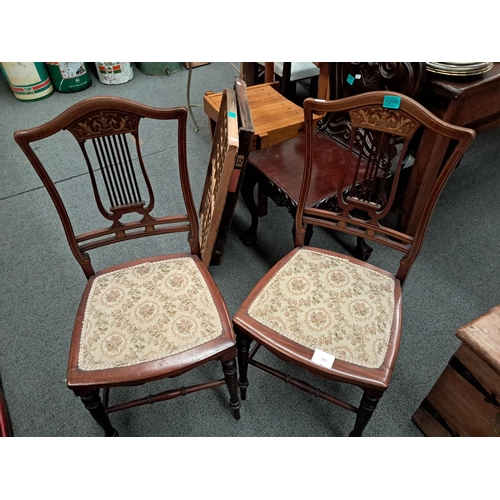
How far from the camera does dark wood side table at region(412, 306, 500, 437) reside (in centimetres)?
95

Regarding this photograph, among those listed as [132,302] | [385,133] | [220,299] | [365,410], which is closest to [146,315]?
[132,302]

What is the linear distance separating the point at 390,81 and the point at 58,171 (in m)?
2.05

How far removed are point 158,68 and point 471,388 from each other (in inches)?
134

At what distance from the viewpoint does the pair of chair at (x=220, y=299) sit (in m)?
0.97

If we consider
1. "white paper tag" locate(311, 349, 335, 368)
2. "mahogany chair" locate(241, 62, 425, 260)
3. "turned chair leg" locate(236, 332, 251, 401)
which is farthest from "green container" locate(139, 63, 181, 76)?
"white paper tag" locate(311, 349, 335, 368)

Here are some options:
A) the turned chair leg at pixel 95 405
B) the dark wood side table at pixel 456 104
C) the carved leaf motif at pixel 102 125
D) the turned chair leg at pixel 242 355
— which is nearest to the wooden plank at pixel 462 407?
the turned chair leg at pixel 242 355

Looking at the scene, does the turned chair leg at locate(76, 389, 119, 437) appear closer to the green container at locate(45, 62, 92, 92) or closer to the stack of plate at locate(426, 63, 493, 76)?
the stack of plate at locate(426, 63, 493, 76)

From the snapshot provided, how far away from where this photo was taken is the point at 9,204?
2182mm

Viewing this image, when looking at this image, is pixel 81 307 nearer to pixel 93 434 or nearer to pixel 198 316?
pixel 198 316

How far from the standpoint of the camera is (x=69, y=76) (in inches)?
121

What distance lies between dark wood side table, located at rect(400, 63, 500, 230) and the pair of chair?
0.33 metres

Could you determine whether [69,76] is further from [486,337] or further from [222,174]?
[486,337]

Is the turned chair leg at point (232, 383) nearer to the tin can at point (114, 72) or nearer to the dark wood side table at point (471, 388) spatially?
the dark wood side table at point (471, 388)

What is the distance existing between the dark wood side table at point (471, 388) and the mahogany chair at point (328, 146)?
0.65 m
